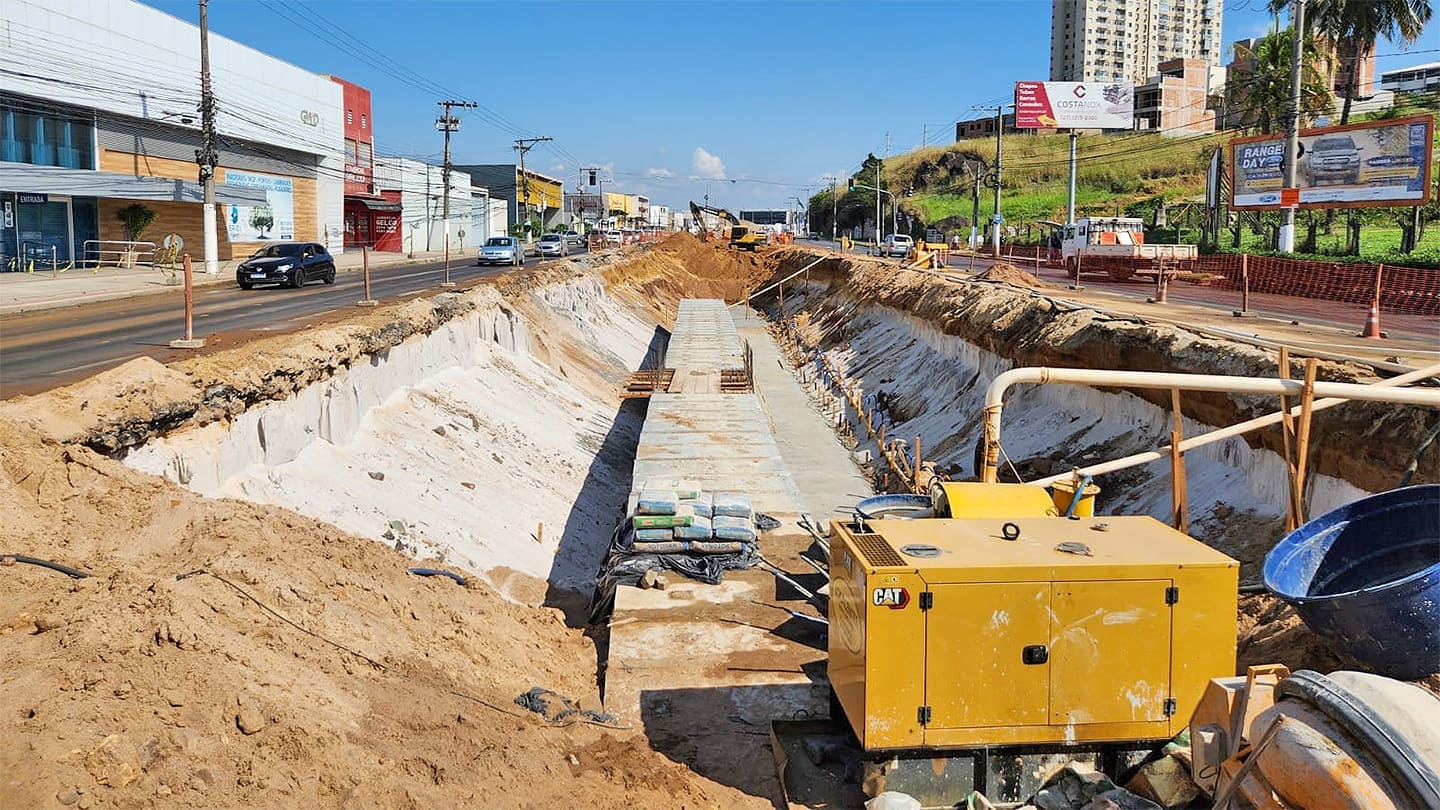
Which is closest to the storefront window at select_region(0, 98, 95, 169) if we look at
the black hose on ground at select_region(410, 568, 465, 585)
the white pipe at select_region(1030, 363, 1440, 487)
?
the black hose on ground at select_region(410, 568, 465, 585)

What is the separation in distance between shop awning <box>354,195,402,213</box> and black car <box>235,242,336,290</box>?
40.7m

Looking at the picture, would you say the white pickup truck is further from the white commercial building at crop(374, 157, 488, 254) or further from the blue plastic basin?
the white commercial building at crop(374, 157, 488, 254)

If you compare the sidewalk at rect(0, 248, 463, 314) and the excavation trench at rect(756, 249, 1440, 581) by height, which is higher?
the sidewalk at rect(0, 248, 463, 314)

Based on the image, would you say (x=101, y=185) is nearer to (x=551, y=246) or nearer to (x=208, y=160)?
(x=208, y=160)

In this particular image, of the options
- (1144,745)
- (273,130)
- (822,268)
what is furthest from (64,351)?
(273,130)

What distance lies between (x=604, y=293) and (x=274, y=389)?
1162 inches

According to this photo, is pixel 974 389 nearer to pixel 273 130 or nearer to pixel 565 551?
pixel 565 551

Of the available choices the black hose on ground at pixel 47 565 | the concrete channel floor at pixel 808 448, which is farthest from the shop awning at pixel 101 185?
the black hose on ground at pixel 47 565

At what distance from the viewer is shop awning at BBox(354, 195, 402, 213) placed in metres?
74.4

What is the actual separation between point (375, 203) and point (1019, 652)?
7584cm

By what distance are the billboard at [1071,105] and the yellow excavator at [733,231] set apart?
67.5 feet

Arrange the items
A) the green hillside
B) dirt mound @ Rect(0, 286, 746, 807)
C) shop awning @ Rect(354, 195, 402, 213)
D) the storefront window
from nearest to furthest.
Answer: dirt mound @ Rect(0, 286, 746, 807) → the storefront window → shop awning @ Rect(354, 195, 402, 213) → the green hillside

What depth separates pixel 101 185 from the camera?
41062 millimetres

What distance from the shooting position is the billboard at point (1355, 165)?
34.2m
